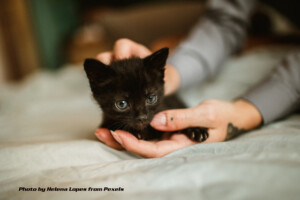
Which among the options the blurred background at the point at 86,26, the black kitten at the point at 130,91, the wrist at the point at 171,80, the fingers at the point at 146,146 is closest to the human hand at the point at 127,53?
the wrist at the point at 171,80

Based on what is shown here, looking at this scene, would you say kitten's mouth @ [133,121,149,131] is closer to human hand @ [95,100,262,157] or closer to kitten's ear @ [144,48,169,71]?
human hand @ [95,100,262,157]

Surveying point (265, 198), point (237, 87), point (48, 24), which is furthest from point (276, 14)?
point (48, 24)

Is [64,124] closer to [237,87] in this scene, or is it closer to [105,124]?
[105,124]

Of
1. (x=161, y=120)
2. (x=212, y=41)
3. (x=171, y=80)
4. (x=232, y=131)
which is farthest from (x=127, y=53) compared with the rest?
(x=212, y=41)

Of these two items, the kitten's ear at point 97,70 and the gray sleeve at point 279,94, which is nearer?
the kitten's ear at point 97,70

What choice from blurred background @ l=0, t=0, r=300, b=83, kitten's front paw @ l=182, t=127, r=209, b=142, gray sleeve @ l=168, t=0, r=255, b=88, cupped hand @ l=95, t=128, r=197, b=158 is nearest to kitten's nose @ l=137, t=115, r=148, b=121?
cupped hand @ l=95, t=128, r=197, b=158

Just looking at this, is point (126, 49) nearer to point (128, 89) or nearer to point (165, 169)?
point (128, 89)

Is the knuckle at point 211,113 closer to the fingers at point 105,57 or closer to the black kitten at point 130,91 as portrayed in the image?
the black kitten at point 130,91

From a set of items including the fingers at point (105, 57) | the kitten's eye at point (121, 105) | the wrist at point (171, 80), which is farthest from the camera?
the wrist at point (171, 80)
